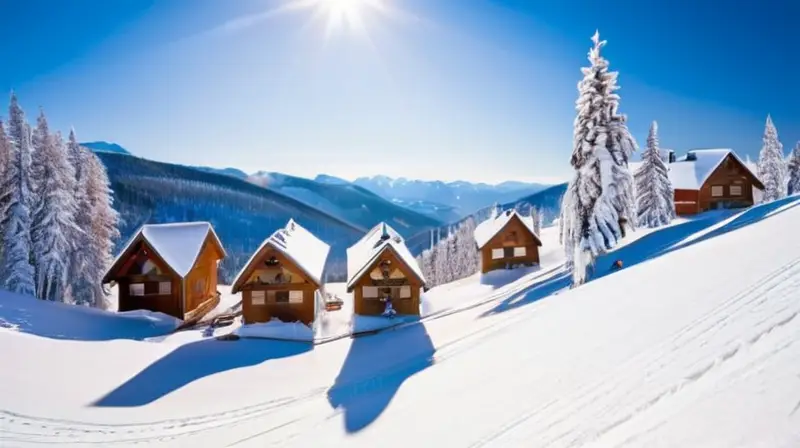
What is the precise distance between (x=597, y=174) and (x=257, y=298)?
22.7 metres

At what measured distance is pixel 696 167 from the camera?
40875mm

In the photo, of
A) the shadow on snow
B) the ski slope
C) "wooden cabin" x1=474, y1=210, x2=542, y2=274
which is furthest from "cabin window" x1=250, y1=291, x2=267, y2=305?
"wooden cabin" x1=474, y1=210, x2=542, y2=274

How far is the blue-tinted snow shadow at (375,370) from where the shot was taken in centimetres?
1070

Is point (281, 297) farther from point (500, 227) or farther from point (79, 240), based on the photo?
point (500, 227)

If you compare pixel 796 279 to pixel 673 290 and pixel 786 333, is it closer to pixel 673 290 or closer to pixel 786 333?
pixel 673 290

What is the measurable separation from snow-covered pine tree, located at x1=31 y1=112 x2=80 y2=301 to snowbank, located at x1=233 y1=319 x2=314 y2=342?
56.1 feet

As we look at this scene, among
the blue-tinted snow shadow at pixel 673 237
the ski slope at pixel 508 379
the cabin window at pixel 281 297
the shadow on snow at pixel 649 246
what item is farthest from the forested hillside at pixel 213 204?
the ski slope at pixel 508 379

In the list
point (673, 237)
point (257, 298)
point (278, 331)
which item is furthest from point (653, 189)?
point (257, 298)

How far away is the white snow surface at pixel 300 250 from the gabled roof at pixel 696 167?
3791cm

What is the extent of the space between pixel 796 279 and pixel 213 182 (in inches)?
8068

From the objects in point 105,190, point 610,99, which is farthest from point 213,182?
point 610,99

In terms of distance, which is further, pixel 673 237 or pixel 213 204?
pixel 213 204

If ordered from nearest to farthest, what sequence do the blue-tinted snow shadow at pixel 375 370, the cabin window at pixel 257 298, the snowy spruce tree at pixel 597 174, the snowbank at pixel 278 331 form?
the blue-tinted snow shadow at pixel 375 370, the snowy spruce tree at pixel 597 174, the snowbank at pixel 278 331, the cabin window at pixel 257 298

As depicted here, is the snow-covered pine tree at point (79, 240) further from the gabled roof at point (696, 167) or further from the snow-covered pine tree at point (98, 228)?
the gabled roof at point (696, 167)
